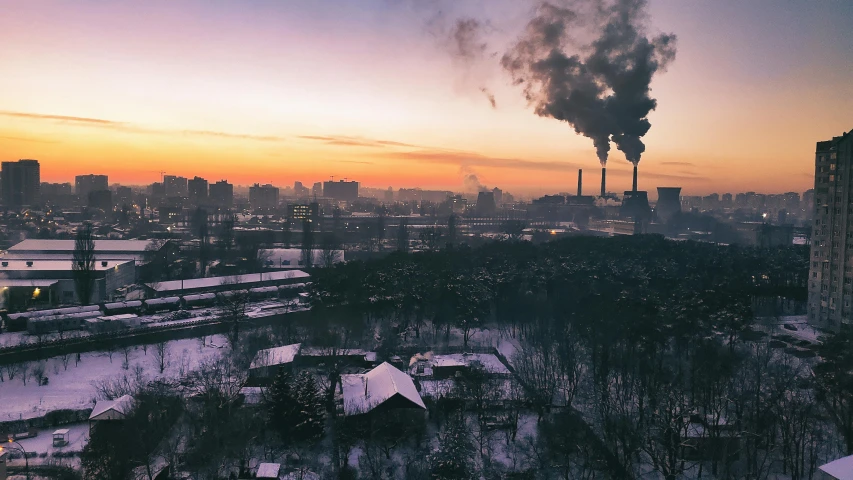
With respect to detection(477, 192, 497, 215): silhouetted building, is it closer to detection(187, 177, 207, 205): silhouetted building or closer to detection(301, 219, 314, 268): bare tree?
detection(187, 177, 207, 205): silhouetted building

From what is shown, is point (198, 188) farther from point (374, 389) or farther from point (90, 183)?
point (374, 389)

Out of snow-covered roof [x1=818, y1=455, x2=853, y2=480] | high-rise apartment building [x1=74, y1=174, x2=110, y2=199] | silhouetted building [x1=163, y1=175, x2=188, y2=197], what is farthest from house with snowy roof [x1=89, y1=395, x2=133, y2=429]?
high-rise apartment building [x1=74, y1=174, x2=110, y2=199]

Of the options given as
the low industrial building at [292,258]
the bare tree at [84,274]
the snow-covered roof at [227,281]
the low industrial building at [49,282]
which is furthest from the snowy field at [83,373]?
the low industrial building at [292,258]

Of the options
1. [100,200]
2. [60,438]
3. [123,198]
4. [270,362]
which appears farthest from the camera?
[123,198]

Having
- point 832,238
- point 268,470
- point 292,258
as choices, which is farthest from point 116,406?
point 292,258

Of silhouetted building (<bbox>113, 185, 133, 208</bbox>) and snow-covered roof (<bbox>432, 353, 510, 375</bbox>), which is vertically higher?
silhouetted building (<bbox>113, 185, 133, 208</bbox>)

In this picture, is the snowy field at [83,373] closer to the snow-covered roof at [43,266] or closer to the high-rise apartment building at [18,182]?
the snow-covered roof at [43,266]
